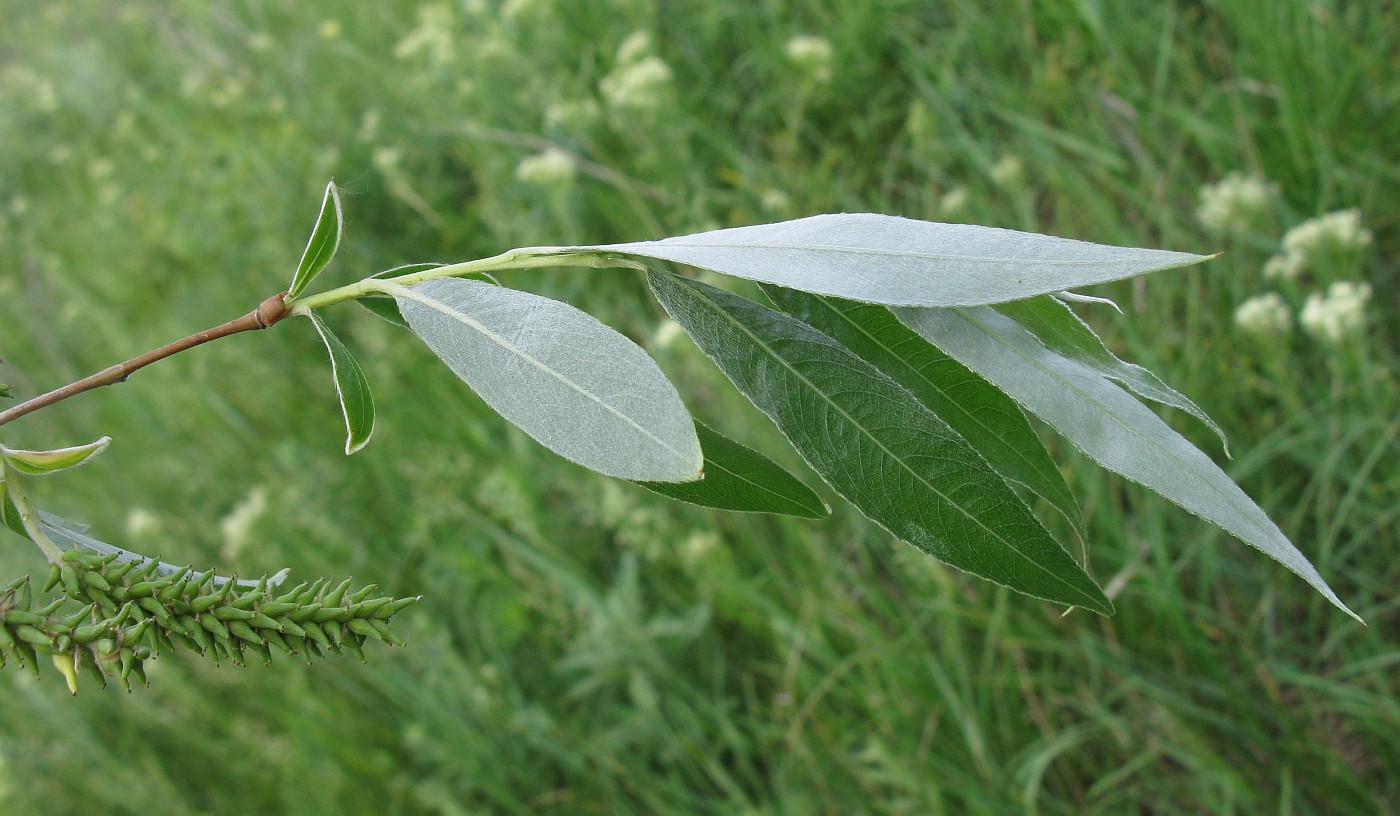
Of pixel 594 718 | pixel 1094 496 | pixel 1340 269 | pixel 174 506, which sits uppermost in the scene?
pixel 1340 269

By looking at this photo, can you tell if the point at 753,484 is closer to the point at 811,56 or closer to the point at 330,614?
the point at 330,614

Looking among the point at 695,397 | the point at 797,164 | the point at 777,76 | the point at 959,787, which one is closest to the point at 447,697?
the point at 695,397

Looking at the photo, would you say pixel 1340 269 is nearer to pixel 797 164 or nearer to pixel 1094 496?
pixel 1094 496

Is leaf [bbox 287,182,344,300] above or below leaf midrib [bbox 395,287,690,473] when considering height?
above

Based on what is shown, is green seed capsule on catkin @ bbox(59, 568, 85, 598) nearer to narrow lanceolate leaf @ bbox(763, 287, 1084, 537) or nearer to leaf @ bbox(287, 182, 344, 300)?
leaf @ bbox(287, 182, 344, 300)

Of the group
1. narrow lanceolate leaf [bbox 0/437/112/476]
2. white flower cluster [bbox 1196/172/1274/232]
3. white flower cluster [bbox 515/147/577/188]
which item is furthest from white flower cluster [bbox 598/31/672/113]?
narrow lanceolate leaf [bbox 0/437/112/476]

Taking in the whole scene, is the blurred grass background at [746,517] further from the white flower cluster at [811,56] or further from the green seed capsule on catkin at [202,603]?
the green seed capsule on catkin at [202,603]

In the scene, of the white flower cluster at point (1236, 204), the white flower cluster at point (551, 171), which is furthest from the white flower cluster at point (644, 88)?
the white flower cluster at point (1236, 204)

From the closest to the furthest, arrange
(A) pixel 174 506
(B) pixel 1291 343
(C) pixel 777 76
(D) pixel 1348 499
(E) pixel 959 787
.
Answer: (D) pixel 1348 499, (E) pixel 959 787, (B) pixel 1291 343, (C) pixel 777 76, (A) pixel 174 506
